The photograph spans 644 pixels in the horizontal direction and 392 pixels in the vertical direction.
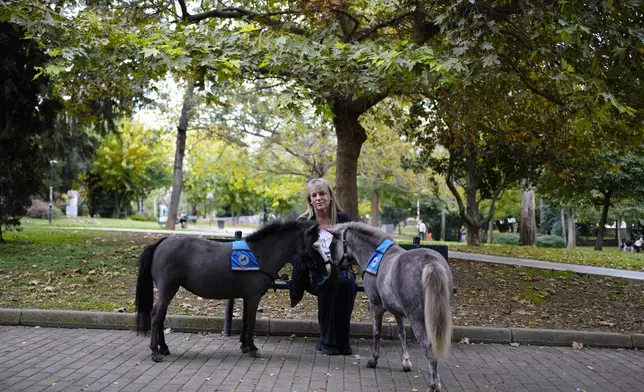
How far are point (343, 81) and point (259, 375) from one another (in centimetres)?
514

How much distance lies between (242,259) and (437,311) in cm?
239

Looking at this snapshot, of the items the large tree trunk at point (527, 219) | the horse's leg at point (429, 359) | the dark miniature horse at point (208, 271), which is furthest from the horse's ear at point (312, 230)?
the large tree trunk at point (527, 219)

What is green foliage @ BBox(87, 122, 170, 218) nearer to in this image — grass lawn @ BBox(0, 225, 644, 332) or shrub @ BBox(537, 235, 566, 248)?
shrub @ BBox(537, 235, 566, 248)

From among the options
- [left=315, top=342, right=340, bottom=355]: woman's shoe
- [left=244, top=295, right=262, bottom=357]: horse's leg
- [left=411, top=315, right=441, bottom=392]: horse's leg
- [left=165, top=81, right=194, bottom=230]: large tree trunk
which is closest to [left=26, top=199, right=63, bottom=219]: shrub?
[left=165, top=81, right=194, bottom=230]: large tree trunk

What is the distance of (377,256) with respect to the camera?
593 cm

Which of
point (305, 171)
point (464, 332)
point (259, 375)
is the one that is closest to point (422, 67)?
point (464, 332)

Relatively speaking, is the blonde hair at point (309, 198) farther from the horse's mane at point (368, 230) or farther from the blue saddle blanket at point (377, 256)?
the blue saddle blanket at point (377, 256)

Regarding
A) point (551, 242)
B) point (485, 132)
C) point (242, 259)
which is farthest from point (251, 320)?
point (551, 242)

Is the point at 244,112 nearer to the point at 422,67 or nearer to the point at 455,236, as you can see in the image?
the point at 422,67

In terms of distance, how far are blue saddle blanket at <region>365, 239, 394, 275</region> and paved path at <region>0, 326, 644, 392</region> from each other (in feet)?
3.63

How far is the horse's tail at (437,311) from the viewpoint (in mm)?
4812

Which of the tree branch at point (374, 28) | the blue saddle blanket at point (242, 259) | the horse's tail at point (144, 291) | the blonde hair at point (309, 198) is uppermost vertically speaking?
the tree branch at point (374, 28)

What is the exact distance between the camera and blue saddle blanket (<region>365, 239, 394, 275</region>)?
5.87m

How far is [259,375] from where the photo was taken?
222 inches
